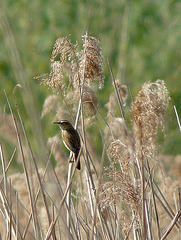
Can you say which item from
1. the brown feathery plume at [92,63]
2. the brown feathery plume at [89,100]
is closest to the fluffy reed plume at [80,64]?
the brown feathery plume at [92,63]

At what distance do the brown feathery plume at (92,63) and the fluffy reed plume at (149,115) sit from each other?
0.32 m

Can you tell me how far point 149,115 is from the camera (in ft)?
3.53

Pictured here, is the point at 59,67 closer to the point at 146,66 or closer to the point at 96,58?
the point at 96,58

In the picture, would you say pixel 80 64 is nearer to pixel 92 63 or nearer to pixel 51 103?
pixel 92 63

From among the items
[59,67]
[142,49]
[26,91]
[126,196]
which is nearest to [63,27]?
[142,49]

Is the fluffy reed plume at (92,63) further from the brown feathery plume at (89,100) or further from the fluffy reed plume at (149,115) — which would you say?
the fluffy reed plume at (149,115)

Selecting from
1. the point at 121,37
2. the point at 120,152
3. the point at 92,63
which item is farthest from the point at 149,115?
the point at 121,37

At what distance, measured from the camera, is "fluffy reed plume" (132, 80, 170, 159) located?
105cm

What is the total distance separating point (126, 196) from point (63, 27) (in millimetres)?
5370

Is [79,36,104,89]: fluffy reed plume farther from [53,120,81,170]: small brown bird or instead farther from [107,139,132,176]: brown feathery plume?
[53,120,81,170]: small brown bird

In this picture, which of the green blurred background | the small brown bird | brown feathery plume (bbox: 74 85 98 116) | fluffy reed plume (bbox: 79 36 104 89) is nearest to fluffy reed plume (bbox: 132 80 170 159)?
fluffy reed plume (bbox: 79 36 104 89)

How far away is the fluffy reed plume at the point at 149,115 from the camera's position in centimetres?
105

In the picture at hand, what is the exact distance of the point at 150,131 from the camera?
1068 mm

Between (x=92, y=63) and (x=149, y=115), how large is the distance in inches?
17.5
